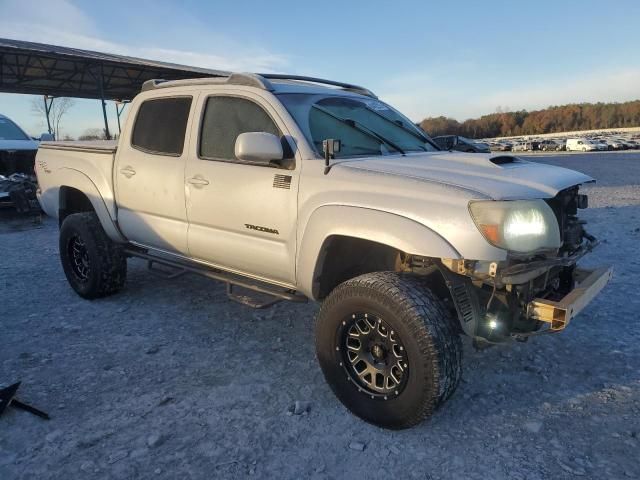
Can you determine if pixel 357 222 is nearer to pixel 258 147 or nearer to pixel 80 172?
pixel 258 147

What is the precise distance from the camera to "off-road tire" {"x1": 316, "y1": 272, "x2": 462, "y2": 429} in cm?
243

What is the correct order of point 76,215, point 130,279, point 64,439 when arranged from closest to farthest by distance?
point 64,439 < point 76,215 < point 130,279

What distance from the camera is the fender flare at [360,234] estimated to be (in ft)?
8.00

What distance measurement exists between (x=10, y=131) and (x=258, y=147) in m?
9.96

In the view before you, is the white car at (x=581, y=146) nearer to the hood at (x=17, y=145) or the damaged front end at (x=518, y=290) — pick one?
the hood at (x=17, y=145)

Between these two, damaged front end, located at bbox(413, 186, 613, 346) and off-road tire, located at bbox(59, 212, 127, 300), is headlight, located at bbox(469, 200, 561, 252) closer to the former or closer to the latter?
damaged front end, located at bbox(413, 186, 613, 346)

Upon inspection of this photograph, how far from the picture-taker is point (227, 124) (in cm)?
356

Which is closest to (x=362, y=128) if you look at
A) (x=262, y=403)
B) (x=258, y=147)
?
(x=258, y=147)

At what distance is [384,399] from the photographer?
264 centimetres

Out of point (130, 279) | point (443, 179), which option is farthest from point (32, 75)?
point (443, 179)

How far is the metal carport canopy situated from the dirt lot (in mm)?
13984

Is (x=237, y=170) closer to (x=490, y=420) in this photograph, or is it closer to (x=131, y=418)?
(x=131, y=418)

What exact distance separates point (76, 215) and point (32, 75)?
719 inches

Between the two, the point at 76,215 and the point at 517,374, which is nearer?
the point at 517,374
